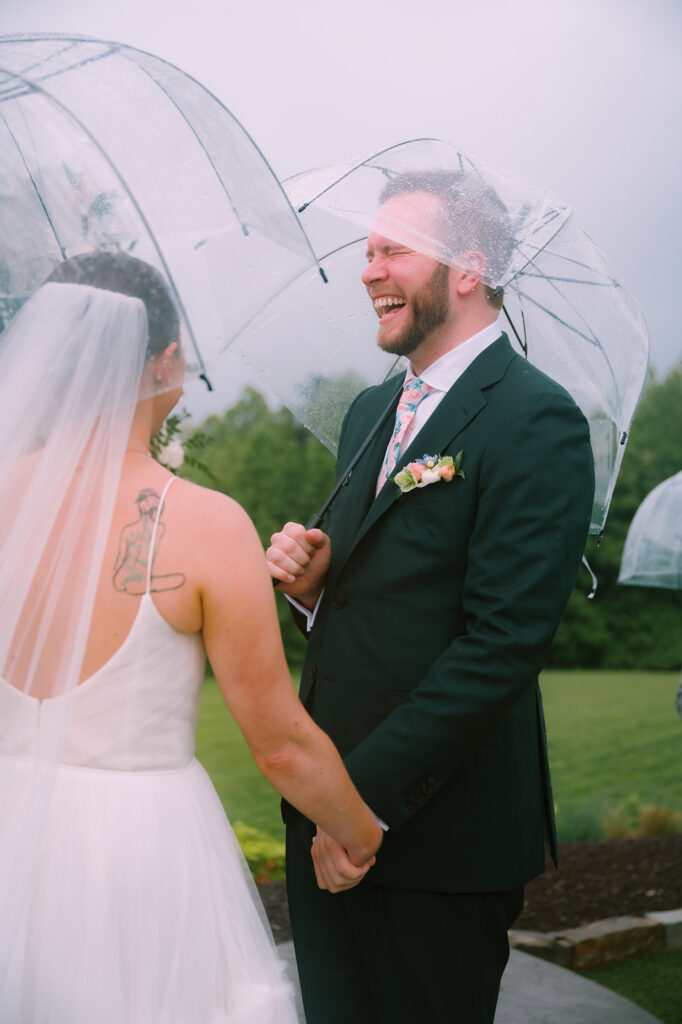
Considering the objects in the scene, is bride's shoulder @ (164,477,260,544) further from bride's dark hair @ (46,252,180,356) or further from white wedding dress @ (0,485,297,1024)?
bride's dark hair @ (46,252,180,356)

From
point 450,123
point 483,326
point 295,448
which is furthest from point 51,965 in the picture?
point 450,123

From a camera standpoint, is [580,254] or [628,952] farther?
[628,952]

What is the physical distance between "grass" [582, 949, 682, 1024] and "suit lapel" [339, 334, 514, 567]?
259 centimetres

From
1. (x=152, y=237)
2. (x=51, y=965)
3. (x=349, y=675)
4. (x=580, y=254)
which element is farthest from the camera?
(x=580, y=254)

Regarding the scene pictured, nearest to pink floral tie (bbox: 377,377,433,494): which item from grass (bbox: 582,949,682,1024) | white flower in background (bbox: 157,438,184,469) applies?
white flower in background (bbox: 157,438,184,469)

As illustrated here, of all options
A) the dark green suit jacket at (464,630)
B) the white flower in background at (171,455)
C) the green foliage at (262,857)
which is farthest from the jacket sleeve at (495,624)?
the green foliage at (262,857)

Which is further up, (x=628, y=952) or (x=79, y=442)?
(x=79, y=442)

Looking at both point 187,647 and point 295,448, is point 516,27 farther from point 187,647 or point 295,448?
point 187,647

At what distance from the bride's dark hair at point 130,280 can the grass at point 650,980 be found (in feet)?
10.5

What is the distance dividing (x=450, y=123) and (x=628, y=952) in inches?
158

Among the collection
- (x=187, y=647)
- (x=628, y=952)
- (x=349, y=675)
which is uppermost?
(x=187, y=647)

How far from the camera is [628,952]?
3.95 meters

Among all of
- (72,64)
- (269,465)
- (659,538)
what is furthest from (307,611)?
(269,465)

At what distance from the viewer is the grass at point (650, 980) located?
3.59 m
